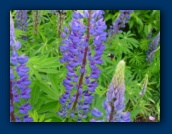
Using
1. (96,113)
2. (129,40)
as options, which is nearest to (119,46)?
(129,40)

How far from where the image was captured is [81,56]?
196 centimetres

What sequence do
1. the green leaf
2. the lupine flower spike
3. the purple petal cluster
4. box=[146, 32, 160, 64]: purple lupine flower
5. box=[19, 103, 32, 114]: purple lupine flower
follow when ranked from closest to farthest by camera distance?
the lupine flower spike
the purple petal cluster
box=[19, 103, 32, 114]: purple lupine flower
the green leaf
box=[146, 32, 160, 64]: purple lupine flower

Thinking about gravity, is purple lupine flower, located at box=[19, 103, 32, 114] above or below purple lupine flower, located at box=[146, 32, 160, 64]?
below

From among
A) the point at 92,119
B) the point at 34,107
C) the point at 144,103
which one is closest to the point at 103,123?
the point at 92,119

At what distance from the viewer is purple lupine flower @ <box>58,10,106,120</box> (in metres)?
1.94

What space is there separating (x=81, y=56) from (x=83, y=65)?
0.05m

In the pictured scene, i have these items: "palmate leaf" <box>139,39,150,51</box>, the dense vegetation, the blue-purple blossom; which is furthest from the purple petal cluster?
"palmate leaf" <box>139,39,150,51</box>

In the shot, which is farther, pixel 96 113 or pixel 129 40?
pixel 129 40

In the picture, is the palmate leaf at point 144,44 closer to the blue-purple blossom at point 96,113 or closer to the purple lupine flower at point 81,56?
the purple lupine flower at point 81,56

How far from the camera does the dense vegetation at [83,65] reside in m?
1.94

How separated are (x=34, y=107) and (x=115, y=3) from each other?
0.78 metres

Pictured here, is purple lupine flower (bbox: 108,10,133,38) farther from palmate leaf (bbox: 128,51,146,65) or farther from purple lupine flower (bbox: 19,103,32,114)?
purple lupine flower (bbox: 19,103,32,114)

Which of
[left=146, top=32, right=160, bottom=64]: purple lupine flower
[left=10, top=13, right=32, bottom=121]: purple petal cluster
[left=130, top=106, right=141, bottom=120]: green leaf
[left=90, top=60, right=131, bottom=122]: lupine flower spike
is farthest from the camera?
[left=146, top=32, right=160, bottom=64]: purple lupine flower

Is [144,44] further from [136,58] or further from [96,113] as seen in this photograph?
[96,113]
